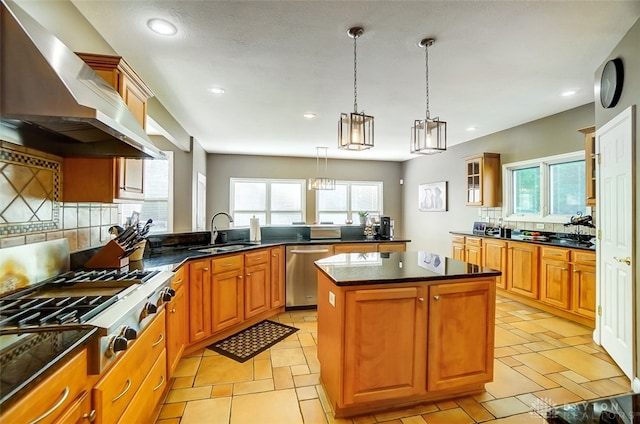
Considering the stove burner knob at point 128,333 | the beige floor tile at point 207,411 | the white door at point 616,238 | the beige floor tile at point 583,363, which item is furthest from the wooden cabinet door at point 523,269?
the stove burner knob at point 128,333

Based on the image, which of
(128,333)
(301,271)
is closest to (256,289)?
(301,271)

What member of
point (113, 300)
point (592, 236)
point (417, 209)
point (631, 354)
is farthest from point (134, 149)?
point (417, 209)

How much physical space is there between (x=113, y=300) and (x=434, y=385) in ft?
6.34

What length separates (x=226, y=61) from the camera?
2.62 m

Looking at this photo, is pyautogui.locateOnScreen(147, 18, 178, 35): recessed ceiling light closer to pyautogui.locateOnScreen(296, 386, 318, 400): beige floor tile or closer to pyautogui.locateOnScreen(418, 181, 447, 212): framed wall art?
pyautogui.locateOnScreen(296, 386, 318, 400): beige floor tile

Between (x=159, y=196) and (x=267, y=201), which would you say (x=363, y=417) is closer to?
(x=159, y=196)

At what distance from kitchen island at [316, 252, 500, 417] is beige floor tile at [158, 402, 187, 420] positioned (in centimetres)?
99

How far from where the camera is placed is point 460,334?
1975 mm

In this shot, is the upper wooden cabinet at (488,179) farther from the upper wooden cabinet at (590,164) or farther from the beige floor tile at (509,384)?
the beige floor tile at (509,384)

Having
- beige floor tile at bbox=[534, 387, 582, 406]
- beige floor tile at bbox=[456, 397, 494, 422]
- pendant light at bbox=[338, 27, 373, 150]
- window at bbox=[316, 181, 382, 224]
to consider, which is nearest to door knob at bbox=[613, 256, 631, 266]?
beige floor tile at bbox=[534, 387, 582, 406]

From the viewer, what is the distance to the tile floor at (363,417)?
6.25ft

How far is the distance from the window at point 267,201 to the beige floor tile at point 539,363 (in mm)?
5434

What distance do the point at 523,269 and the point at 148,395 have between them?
4.37 metres

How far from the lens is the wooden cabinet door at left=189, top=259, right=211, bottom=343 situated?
103 inches
